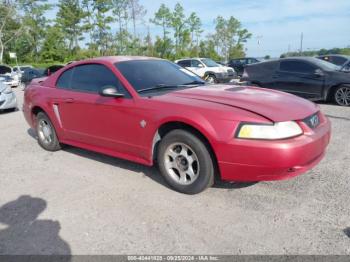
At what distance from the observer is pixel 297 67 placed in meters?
9.77

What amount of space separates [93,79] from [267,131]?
2.62 m

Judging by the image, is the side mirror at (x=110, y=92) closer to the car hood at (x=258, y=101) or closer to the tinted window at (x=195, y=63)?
the car hood at (x=258, y=101)

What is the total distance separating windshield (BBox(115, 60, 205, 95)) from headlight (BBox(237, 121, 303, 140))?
1.50m

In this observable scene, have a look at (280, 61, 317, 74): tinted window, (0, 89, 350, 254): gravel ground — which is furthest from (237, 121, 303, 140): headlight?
(280, 61, 317, 74): tinted window

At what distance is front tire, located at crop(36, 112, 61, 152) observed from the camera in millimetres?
5477

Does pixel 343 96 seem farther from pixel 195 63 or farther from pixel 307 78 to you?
pixel 195 63

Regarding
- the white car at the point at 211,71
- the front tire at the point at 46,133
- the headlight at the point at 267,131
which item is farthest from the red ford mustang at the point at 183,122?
the white car at the point at 211,71

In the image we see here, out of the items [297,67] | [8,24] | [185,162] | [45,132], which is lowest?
[45,132]

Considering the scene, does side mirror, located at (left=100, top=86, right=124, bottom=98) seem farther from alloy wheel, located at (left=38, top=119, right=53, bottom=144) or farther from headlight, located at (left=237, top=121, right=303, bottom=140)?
alloy wheel, located at (left=38, top=119, right=53, bottom=144)

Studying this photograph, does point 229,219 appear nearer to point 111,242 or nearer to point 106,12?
point 111,242

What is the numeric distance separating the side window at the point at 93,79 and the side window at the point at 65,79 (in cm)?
11

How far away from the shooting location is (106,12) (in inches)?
1921

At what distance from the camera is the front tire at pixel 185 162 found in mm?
3477

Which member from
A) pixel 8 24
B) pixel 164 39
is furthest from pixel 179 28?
pixel 8 24
